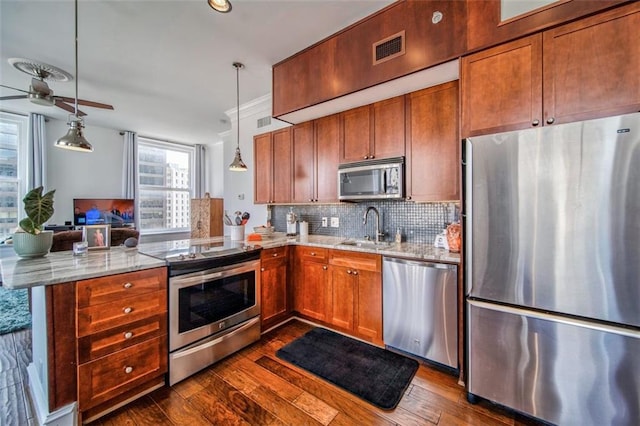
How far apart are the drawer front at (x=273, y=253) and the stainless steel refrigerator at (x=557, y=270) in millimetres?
1827

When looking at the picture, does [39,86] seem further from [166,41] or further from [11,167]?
[11,167]

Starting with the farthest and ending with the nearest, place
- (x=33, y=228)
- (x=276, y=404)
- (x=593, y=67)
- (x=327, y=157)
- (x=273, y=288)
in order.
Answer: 1. (x=327, y=157)
2. (x=273, y=288)
3. (x=33, y=228)
4. (x=276, y=404)
5. (x=593, y=67)

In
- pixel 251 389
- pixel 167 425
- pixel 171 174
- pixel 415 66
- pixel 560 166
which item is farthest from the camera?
pixel 171 174

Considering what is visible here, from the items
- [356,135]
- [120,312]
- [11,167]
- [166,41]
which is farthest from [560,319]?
[11,167]

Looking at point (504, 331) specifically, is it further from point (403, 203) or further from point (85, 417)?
point (85, 417)

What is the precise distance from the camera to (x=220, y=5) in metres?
2.00

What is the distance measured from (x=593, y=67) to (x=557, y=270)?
44.8 inches

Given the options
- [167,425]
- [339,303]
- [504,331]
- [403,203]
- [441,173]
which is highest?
[441,173]

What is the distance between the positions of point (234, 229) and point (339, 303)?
1.42m

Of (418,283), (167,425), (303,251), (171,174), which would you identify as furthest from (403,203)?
(171,174)

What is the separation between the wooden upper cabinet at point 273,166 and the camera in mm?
3494

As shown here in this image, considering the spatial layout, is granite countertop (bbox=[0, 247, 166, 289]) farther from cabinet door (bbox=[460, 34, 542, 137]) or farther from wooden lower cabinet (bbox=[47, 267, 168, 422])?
cabinet door (bbox=[460, 34, 542, 137])

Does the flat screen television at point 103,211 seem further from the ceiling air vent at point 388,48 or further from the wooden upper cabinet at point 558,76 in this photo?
the wooden upper cabinet at point 558,76

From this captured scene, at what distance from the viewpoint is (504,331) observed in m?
1.60
